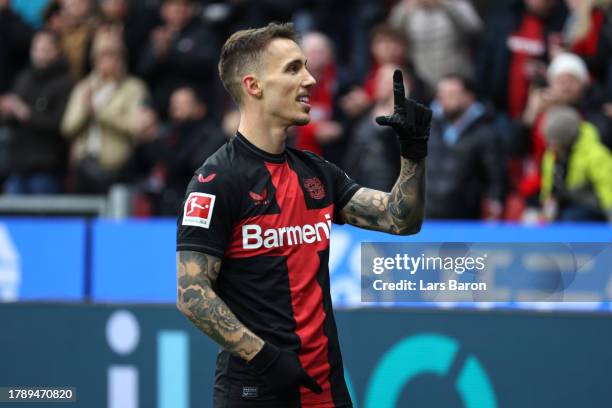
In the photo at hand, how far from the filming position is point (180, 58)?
11492 millimetres

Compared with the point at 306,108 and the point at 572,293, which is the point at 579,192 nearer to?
the point at 572,293

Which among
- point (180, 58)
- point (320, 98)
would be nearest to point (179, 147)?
point (180, 58)

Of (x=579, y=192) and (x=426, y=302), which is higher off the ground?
(x=579, y=192)

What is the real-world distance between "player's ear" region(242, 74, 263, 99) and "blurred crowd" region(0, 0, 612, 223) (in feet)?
15.7

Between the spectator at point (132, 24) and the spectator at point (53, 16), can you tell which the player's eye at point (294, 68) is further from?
the spectator at point (53, 16)

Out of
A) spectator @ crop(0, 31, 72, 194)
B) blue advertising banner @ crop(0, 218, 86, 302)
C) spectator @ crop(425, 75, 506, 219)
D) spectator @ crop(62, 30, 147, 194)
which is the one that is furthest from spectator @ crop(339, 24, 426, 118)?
spectator @ crop(0, 31, 72, 194)

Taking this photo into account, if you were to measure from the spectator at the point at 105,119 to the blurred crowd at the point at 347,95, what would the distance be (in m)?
0.01

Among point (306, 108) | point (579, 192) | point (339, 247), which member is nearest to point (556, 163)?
point (579, 192)

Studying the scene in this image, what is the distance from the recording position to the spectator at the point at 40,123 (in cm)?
1191

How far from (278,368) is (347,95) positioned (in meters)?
6.48

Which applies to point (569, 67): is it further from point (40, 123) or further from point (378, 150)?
point (40, 123)

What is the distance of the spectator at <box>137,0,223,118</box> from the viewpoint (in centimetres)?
1140

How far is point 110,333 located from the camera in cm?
675

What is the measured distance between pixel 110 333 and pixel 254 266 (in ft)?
8.72
